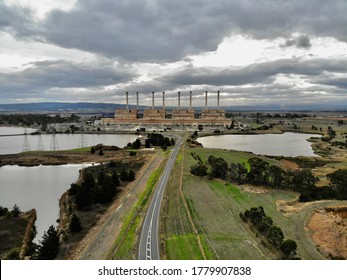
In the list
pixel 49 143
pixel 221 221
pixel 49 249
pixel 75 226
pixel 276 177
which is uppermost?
pixel 276 177

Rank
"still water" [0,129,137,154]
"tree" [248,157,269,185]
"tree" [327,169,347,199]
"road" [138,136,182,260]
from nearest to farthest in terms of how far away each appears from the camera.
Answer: "road" [138,136,182,260] < "tree" [327,169,347,199] < "tree" [248,157,269,185] < "still water" [0,129,137,154]

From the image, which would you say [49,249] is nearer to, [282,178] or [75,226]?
[75,226]

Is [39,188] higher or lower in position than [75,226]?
lower

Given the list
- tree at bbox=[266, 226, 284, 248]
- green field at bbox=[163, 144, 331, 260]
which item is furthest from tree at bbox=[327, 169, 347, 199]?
tree at bbox=[266, 226, 284, 248]

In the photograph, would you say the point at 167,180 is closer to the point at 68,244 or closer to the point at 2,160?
the point at 68,244

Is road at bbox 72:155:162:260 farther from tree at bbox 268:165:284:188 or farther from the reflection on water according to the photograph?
the reflection on water

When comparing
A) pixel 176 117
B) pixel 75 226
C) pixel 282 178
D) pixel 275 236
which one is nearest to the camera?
pixel 275 236

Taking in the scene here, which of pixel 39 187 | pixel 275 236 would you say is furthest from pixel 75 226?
pixel 39 187
